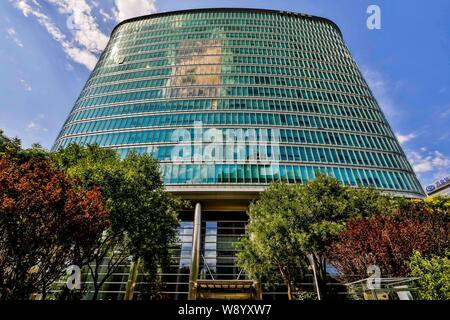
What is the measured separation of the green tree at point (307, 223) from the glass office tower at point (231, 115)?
13.6 metres

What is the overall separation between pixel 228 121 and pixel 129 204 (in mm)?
28356

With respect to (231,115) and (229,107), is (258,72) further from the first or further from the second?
(231,115)

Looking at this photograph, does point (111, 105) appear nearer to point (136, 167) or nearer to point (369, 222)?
point (136, 167)

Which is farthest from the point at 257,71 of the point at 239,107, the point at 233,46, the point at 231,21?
the point at 231,21

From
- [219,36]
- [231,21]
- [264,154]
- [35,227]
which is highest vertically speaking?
[231,21]

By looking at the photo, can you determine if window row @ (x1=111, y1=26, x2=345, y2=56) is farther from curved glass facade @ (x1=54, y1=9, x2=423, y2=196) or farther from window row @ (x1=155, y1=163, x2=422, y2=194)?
window row @ (x1=155, y1=163, x2=422, y2=194)

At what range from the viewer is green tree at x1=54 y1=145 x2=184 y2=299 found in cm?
1709

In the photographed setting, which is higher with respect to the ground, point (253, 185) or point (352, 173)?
point (352, 173)

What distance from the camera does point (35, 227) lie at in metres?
10.1

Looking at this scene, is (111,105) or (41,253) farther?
(111,105)

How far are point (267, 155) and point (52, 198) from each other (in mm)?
32376

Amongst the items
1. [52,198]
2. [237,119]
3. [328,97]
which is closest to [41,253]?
[52,198]

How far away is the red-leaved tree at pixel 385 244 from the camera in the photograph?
1534 centimetres

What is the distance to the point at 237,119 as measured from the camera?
144 ft
